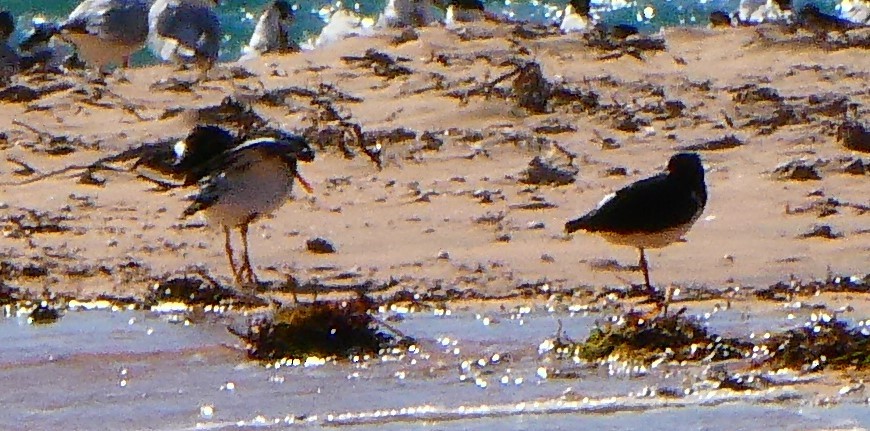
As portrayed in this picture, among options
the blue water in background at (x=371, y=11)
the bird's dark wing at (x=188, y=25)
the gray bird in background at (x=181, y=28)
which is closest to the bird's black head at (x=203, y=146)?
the gray bird in background at (x=181, y=28)

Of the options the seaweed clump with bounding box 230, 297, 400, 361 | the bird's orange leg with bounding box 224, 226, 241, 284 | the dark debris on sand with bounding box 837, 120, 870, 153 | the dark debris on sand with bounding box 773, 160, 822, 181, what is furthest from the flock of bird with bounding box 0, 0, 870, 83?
the seaweed clump with bounding box 230, 297, 400, 361

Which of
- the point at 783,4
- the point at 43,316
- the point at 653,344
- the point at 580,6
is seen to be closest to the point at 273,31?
the point at 580,6

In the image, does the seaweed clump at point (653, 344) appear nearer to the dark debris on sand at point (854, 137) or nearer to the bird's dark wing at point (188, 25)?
the dark debris on sand at point (854, 137)

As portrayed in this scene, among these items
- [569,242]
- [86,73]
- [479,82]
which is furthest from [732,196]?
[86,73]

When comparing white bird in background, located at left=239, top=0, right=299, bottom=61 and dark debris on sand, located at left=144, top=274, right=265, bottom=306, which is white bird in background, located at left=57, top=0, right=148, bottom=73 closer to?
white bird in background, located at left=239, top=0, right=299, bottom=61

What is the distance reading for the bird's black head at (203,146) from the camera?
884 cm

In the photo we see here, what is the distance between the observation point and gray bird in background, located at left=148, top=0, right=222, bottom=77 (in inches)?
686

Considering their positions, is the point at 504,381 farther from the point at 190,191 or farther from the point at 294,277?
the point at 190,191

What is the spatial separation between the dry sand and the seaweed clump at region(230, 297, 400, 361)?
1414 millimetres

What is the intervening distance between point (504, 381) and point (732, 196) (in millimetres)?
3809

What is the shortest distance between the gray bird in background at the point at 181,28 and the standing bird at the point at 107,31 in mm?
141

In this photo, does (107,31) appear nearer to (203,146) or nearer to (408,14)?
(408,14)

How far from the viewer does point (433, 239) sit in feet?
30.0

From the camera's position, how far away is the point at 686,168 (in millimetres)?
8031
